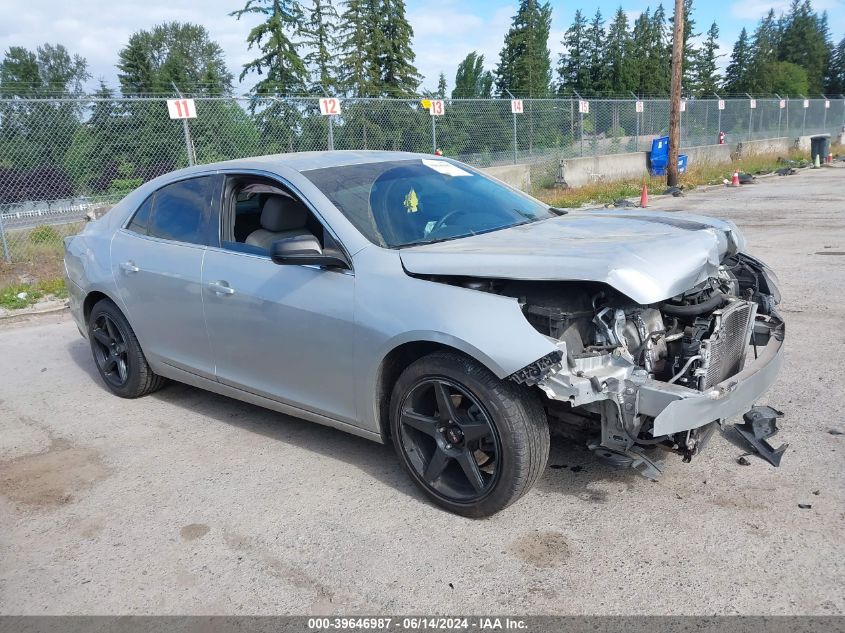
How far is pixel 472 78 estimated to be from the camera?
58.7 metres

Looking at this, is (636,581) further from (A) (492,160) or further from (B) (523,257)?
(A) (492,160)

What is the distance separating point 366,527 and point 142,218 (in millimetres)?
2906

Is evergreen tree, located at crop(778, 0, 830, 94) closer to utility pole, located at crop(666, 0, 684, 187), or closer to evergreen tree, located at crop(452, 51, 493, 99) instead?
evergreen tree, located at crop(452, 51, 493, 99)

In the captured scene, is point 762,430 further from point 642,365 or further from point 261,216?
point 261,216

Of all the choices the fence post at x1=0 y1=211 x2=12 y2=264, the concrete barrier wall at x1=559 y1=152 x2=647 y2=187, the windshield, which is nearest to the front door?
the windshield

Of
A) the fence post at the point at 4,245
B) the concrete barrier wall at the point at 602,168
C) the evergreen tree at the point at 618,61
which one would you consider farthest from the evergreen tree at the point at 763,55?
the fence post at the point at 4,245

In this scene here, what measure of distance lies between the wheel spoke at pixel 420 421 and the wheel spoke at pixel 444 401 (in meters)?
0.09

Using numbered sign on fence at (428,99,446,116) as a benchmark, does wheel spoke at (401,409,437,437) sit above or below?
below

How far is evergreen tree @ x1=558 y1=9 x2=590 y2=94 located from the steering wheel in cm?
6688

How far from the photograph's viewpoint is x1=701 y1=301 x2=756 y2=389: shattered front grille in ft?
10.3

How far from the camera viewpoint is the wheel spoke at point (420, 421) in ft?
10.8

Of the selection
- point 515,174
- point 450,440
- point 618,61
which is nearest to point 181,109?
point 515,174

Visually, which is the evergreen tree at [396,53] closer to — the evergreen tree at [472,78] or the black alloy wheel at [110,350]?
the evergreen tree at [472,78]

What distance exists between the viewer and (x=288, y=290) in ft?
12.2
